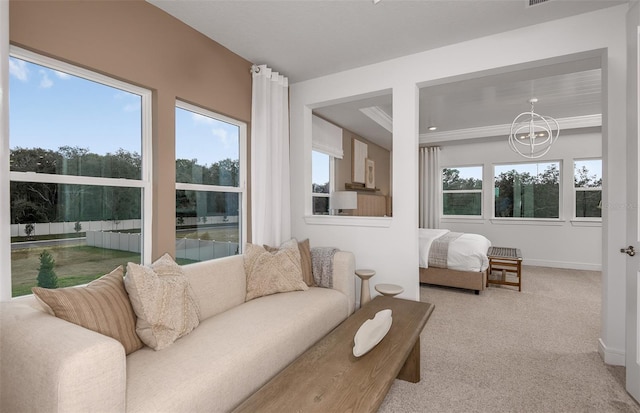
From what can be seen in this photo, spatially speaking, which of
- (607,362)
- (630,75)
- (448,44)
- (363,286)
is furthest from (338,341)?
(448,44)

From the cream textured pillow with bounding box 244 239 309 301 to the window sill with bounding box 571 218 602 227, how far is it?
557 cm

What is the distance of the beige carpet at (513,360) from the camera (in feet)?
5.98

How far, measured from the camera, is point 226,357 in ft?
4.91

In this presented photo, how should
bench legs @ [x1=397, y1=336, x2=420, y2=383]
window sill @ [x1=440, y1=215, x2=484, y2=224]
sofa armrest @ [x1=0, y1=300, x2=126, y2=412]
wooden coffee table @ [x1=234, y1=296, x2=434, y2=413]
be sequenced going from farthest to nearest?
window sill @ [x1=440, y1=215, x2=484, y2=224]
bench legs @ [x1=397, y1=336, x2=420, y2=383]
wooden coffee table @ [x1=234, y1=296, x2=434, y2=413]
sofa armrest @ [x1=0, y1=300, x2=126, y2=412]

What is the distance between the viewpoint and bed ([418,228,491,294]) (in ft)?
12.9

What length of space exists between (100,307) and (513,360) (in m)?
2.78

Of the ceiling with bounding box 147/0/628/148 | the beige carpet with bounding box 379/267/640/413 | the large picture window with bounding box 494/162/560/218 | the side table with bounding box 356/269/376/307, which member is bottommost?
the beige carpet with bounding box 379/267/640/413

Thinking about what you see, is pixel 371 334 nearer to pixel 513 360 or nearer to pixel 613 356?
pixel 513 360

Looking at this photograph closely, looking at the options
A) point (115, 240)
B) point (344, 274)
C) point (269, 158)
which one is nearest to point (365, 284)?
point (344, 274)

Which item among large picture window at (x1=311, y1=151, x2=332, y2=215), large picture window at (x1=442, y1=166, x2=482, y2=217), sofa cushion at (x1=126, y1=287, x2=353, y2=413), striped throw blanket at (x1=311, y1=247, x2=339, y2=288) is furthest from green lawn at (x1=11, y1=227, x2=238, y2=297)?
large picture window at (x1=442, y1=166, x2=482, y2=217)

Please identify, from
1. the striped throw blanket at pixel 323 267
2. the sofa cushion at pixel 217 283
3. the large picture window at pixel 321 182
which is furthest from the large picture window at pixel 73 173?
the large picture window at pixel 321 182

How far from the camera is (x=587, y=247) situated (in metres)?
5.41

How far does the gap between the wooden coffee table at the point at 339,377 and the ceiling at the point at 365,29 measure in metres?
2.29

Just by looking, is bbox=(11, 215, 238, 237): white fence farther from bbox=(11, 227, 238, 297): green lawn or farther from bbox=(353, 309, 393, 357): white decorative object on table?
bbox=(353, 309, 393, 357): white decorative object on table
